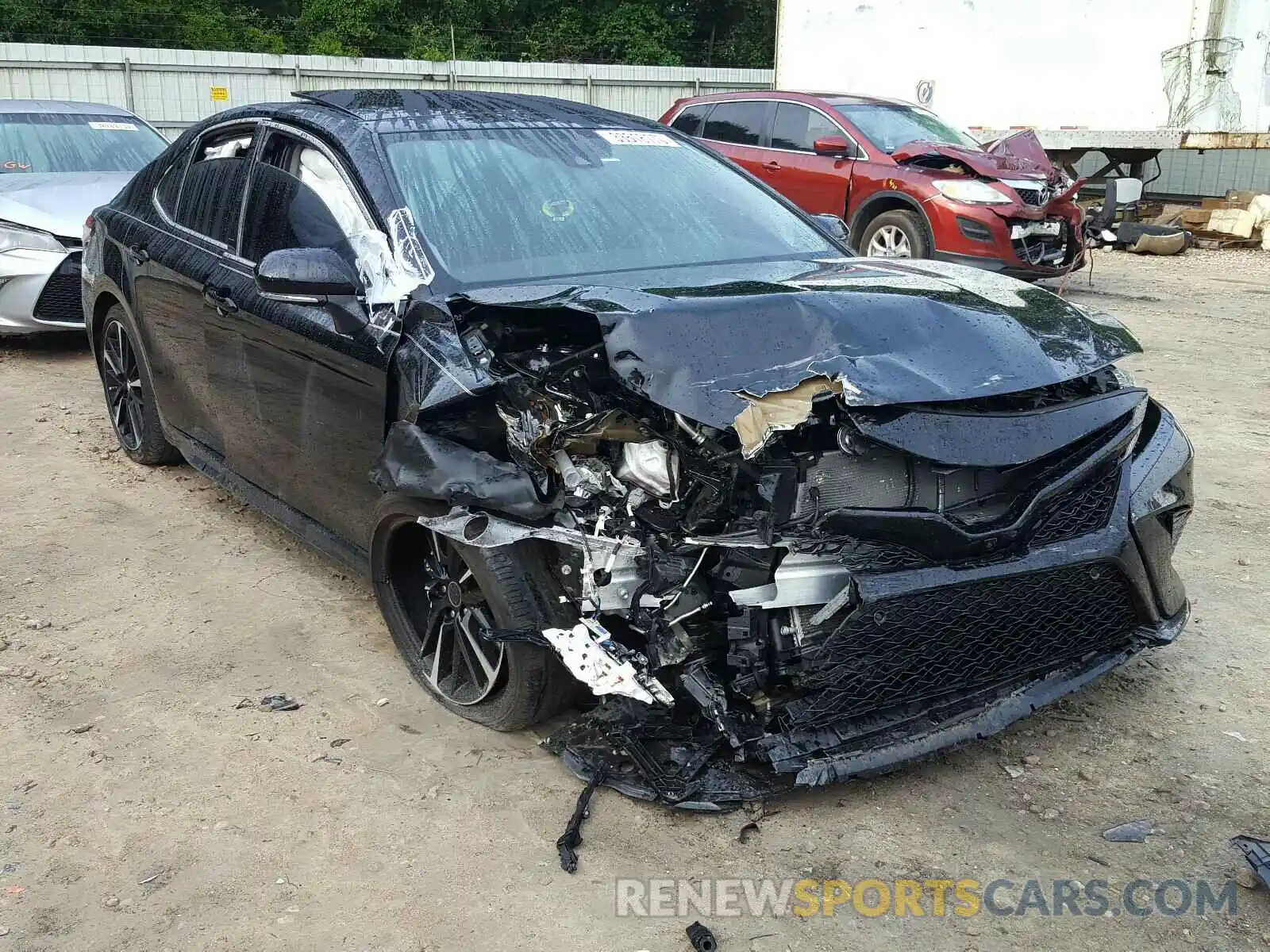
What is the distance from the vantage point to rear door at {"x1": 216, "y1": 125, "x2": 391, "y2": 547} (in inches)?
145

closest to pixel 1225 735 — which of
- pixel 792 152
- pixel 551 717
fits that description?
pixel 551 717

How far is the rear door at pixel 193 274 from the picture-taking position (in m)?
4.52

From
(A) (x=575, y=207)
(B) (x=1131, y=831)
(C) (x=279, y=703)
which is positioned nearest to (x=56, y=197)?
(A) (x=575, y=207)

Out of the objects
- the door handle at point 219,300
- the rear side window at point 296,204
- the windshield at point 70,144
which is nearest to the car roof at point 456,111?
the rear side window at point 296,204

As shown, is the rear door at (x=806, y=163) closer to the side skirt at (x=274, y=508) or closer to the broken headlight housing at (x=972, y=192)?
the broken headlight housing at (x=972, y=192)

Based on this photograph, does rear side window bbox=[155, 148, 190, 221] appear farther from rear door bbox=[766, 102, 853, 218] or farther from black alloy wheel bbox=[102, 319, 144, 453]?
rear door bbox=[766, 102, 853, 218]

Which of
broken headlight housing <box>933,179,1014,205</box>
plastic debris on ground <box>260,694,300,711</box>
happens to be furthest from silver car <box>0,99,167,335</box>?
broken headlight housing <box>933,179,1014,205</box>

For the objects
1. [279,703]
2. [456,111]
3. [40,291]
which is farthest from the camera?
[40,291]

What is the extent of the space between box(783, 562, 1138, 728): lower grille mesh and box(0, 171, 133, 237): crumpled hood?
21.5ft

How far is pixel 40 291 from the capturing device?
26.0 ft

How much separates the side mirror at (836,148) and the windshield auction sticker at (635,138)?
21.5ft

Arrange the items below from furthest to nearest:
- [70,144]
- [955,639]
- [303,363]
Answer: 1. [70,144]
2. [303,363]
3. [955,639]

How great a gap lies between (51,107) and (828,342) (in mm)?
8806

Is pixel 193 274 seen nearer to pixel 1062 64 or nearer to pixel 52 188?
pixel 52 188
